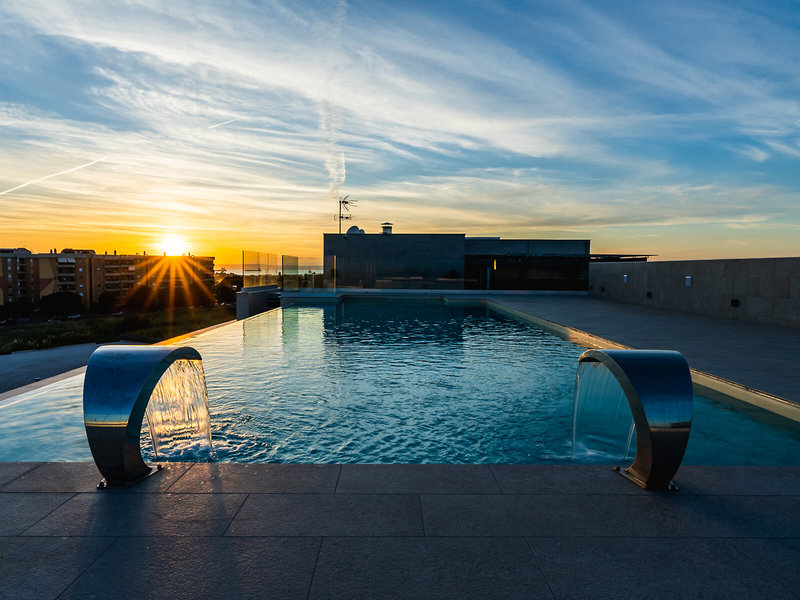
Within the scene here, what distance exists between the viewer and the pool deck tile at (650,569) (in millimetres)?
2574

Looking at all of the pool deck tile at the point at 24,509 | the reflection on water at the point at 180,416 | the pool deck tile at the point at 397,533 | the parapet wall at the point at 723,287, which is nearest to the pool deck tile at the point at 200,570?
the pool deck tile at the point at 397,533

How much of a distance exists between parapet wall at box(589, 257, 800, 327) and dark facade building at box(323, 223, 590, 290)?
834cm

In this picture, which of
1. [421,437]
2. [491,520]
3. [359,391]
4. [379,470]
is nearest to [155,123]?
[359,391]

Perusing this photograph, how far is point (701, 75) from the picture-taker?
50.2ft

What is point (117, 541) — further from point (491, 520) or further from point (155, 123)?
point (155, 123)

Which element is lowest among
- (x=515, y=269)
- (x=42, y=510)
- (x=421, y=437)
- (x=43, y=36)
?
(x=421, y=437)

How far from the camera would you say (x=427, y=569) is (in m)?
2.75

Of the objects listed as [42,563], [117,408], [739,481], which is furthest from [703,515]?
[117,408]

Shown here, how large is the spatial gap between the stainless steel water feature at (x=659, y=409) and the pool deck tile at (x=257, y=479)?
98.8 inches

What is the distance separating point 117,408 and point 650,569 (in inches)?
152

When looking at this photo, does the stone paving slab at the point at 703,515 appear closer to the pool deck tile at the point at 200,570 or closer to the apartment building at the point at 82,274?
the pool deck tile at the point at 200,570

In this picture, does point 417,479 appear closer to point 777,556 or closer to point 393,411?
point 777,556

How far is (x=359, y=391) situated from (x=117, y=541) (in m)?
5.69

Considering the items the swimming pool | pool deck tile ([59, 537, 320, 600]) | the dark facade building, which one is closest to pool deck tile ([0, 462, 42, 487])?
the swimming pool
